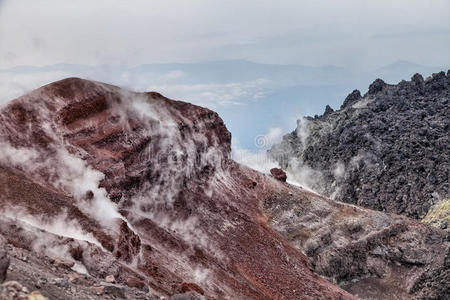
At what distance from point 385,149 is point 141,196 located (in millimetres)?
82969

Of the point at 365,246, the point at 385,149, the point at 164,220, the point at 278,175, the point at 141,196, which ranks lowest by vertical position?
the point at 164,220

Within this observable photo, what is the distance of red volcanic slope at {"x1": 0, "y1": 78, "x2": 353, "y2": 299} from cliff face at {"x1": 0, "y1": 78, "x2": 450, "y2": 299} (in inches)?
5.5

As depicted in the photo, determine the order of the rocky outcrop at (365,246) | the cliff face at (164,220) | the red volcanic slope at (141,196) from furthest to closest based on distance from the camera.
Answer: the rocky outcrop at (365,246)
the red volcanic slope at (141,196)
the cliff face at (164,220)

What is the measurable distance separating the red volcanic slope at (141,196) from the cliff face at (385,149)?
4664 centimetres

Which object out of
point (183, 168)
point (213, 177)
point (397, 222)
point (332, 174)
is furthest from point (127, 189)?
point (332, 174)

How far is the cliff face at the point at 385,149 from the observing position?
105125 millimetres

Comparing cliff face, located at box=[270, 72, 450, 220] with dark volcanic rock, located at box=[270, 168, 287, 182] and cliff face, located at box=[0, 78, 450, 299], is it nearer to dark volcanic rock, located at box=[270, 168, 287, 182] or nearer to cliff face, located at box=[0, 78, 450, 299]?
dark volcanic rock, located at box=[270, 168, 287, 182]

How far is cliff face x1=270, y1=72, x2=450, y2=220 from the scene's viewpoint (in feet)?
345

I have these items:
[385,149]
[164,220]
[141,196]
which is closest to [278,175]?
[164,220]

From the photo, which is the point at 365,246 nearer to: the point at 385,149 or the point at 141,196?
the point at 141,196

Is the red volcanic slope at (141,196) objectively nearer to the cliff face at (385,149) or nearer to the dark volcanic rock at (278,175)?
the dark volcanic rock at (278,175)

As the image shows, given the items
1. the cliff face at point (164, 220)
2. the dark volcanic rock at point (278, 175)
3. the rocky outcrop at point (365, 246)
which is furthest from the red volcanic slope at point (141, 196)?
the dark volcanic rock at point (278, 175)

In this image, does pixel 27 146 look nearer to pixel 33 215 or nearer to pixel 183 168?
pixel 33 215

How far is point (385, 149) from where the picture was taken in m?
123
